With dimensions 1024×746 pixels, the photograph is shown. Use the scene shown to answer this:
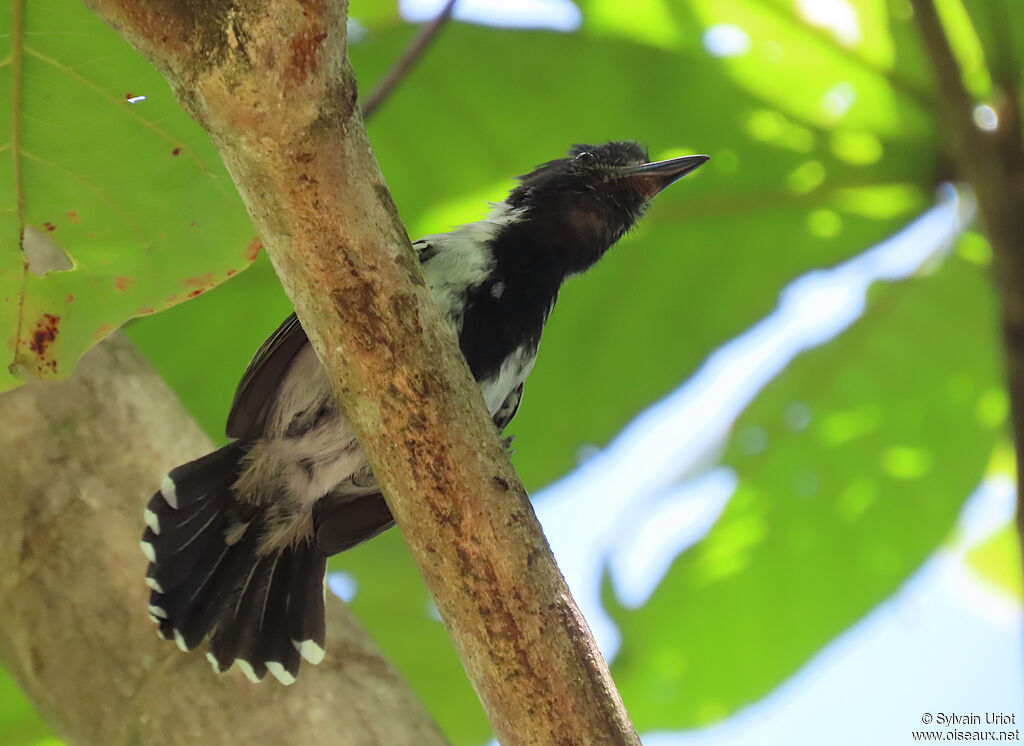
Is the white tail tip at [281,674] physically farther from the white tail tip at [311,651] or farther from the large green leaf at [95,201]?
the large green leaf at [95,201]

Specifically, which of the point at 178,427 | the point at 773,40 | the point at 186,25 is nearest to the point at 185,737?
the point at 178,427

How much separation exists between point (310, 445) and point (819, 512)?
4.85 ft

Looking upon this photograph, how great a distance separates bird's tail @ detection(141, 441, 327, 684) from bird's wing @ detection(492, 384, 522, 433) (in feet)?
1.71

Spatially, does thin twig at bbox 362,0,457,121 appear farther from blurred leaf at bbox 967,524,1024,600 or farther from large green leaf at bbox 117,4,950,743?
blurred leaf at bbox 967,524,1024,600

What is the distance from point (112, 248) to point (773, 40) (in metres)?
1.72

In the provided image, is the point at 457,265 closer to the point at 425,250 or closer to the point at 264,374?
the point at 425,250

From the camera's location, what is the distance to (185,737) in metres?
1.86

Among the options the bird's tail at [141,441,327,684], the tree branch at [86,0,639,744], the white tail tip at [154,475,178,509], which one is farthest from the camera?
the white tail tip at [154,475,178,509]

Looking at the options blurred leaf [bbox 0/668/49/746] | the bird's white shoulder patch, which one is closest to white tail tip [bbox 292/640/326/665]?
the bird's white shoulder patch

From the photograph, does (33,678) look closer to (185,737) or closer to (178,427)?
(185,737)

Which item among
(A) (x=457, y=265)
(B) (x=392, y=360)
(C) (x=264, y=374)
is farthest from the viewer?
(A) (x=457, y=265)

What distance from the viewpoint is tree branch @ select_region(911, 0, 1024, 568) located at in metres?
2.20

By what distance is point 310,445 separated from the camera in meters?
2.57

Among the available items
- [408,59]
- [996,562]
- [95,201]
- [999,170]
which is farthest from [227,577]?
[996,562]
